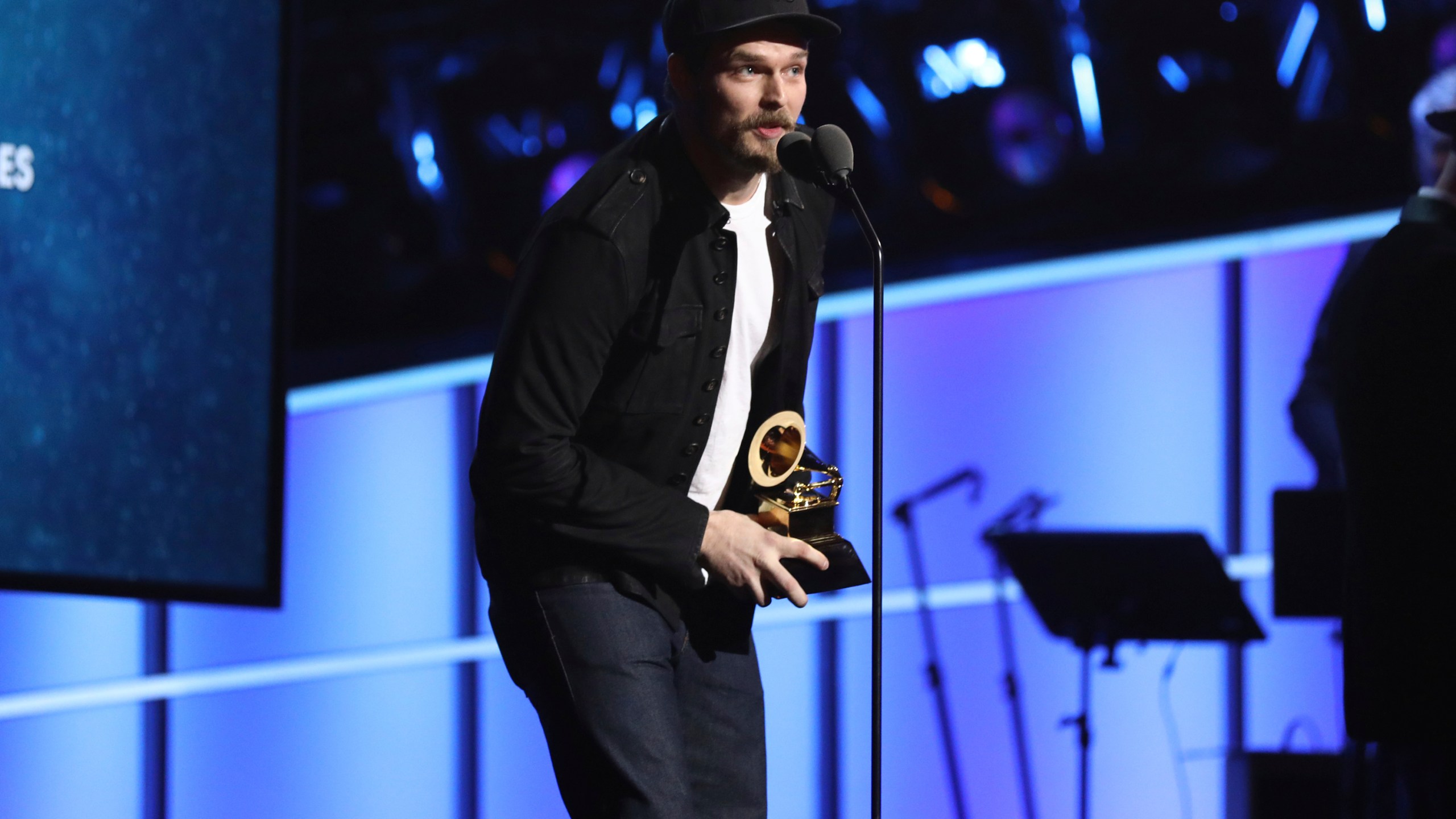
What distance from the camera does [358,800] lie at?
12.7ft

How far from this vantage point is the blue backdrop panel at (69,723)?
385cm

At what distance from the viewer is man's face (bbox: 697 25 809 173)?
187 centimetres

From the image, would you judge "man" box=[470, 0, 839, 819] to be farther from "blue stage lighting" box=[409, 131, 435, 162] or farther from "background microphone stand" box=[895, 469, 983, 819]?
"blue stage lighting" box=[409, 131, 435, 162]

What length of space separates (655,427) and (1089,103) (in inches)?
85.0

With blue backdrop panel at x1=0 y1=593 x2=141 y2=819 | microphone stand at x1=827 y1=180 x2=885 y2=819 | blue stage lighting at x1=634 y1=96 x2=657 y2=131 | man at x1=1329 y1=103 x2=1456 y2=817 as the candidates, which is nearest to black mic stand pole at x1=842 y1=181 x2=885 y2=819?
microphone stand at x1=827 y1=180 x2=885 y2=819

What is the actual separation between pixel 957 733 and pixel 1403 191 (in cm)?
175

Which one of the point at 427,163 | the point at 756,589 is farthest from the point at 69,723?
the point at 756,589

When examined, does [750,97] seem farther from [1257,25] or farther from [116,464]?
[1257,25]

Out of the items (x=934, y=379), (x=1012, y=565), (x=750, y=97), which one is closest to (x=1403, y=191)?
(x=934, y=379)

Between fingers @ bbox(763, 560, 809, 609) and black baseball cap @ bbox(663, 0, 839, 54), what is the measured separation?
69cm

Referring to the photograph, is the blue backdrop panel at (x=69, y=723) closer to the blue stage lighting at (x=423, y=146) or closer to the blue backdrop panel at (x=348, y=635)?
the blue backdrop panel at (x=348, y=635)

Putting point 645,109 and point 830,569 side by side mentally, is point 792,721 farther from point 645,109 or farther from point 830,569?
point 830,569

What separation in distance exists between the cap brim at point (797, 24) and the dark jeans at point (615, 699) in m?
0.74

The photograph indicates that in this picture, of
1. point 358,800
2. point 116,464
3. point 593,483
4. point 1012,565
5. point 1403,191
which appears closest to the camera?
point 593,483
